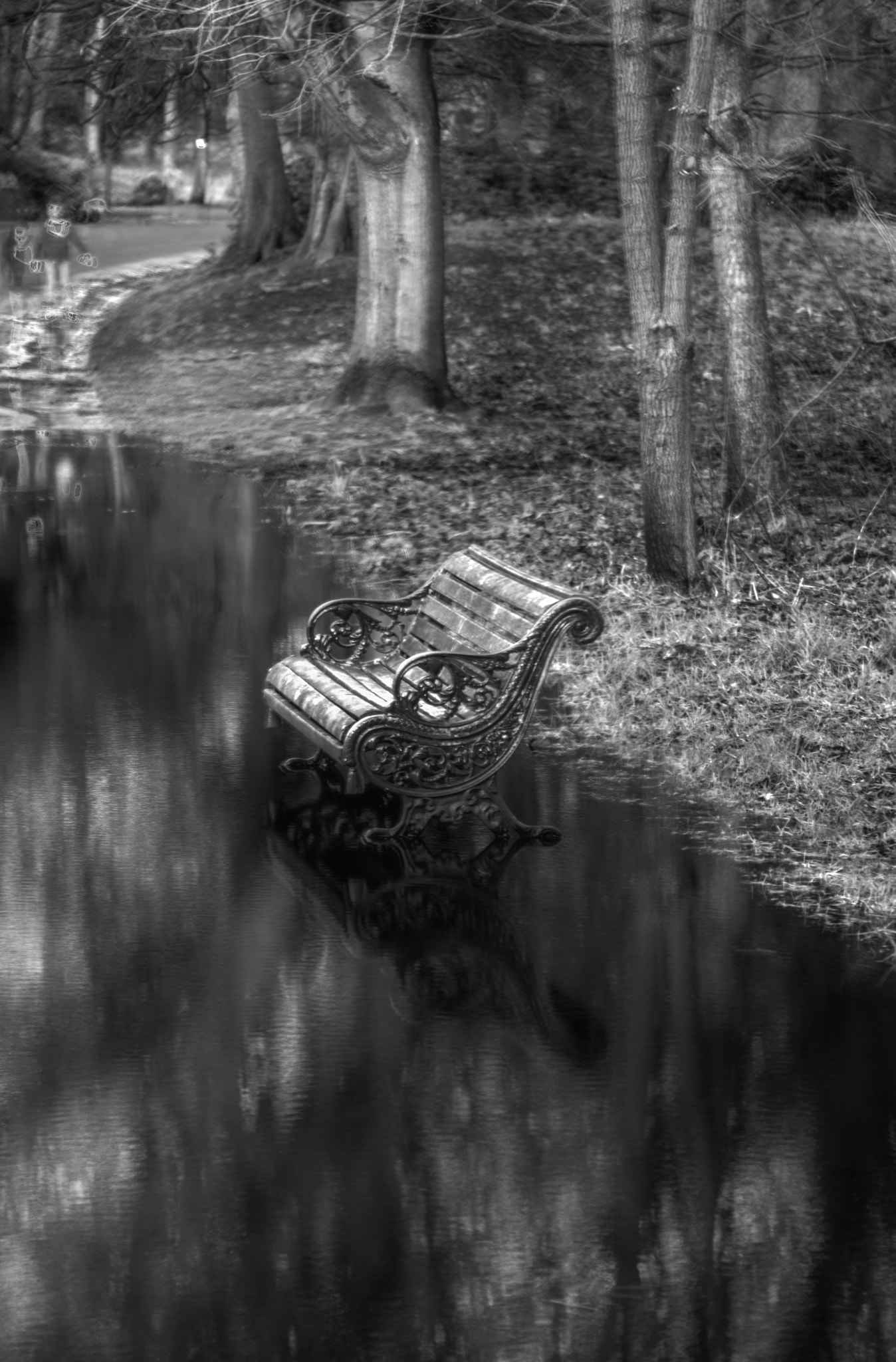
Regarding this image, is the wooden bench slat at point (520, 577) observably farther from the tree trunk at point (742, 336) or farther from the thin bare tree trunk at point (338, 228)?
the thin bare tree trunk at point (338, 228)

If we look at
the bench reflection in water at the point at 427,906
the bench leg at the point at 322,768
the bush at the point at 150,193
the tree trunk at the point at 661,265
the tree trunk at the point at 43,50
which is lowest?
the bench reflection in water at the point at 427,906

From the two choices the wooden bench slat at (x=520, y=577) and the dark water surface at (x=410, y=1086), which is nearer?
the dark water surface at (x=410, y=1086)

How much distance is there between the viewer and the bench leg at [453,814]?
26.3ft

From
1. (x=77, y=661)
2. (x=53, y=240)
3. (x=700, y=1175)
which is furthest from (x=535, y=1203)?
(x=53, y=240)

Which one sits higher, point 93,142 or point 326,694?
point 93,142

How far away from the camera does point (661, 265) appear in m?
12.5

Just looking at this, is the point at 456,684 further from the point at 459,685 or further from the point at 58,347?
the point at 58,347

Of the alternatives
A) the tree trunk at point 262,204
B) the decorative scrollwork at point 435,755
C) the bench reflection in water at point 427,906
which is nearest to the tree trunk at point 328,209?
the tree trunk at point 262,204

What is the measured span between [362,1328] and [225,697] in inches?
245

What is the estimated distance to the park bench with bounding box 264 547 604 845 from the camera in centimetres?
779

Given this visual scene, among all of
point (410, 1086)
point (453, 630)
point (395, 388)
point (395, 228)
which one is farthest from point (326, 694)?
point (395, 228)

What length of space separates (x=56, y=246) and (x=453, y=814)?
33423 mm

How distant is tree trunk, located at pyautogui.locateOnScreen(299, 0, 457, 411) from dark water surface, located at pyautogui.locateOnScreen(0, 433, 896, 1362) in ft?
39.8

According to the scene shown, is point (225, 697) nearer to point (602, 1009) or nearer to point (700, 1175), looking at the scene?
point (602, 1009)
